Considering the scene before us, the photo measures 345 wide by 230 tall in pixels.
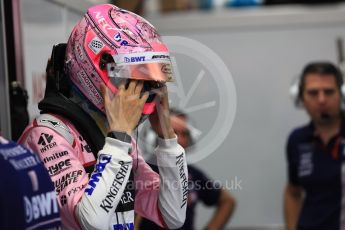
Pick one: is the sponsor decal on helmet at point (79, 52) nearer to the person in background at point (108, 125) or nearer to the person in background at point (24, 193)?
the person in background at point (108, 125)

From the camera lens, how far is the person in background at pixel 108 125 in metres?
1.51

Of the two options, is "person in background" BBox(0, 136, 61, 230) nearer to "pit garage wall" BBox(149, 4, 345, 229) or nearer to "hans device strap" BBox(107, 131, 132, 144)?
"hans device strap" BBox(107, 131, 132, 144)

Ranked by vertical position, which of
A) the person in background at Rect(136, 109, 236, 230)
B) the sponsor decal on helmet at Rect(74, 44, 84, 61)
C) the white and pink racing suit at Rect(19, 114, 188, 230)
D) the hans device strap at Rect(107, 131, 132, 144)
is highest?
the sponsor decal on helmet at Rect(74, 44, 84, 61)

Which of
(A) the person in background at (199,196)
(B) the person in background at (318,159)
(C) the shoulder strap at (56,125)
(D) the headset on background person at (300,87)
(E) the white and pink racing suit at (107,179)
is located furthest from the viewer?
(D) the headset on background person at (300,87)

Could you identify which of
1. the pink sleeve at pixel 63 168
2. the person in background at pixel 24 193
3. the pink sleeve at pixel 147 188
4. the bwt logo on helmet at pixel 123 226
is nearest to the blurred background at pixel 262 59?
the pink sleeve at pixel 147 188

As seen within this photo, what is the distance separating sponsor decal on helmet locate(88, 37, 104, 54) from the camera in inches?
64.9

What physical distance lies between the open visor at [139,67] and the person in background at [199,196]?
59 centimetres

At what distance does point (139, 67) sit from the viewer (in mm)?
1636

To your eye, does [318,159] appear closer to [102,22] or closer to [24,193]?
[102,22]

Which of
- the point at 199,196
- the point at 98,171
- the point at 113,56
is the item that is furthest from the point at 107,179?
Answer: the point at 199,196

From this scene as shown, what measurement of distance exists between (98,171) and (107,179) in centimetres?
2

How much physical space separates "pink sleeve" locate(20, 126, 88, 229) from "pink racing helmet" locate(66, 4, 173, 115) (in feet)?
0.50

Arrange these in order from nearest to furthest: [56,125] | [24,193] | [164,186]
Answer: [24,193] < [56,125] < [164,186]

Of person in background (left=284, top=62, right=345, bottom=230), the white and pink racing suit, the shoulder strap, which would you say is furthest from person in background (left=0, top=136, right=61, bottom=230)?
person in background (left=284, top=62, right=345, bottom=230)
